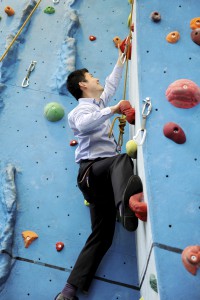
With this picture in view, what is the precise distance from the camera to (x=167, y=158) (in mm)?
1798

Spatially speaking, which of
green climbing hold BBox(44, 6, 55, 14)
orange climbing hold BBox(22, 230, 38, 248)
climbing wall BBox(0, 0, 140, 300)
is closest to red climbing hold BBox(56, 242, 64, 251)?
climbing wall BBox(0, 0, 140, 300)

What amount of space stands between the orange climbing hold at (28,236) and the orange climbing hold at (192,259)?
1.05 m

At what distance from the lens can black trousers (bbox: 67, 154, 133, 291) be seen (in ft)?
6.70

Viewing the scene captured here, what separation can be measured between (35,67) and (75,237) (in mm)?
1371

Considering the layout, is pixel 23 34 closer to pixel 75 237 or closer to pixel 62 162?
pixel 62 162

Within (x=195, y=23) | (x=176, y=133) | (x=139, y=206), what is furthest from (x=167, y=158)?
(x=195, y=23)

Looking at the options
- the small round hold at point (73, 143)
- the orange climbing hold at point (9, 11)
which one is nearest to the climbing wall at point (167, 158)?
the small round hold at point (73, 143)

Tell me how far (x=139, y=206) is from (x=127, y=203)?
3.8 inches

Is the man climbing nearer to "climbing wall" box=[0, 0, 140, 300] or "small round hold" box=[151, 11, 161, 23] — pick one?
"climbing wall" box=[0, 0, 140, 300]

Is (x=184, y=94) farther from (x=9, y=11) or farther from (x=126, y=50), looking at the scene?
(x=9, y=11)

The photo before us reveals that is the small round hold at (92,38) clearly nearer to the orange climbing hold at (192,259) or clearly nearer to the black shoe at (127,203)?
the black shoe at (127,203)

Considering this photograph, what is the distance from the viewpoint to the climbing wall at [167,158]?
1582mm

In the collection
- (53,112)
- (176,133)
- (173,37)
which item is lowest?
(53,112)

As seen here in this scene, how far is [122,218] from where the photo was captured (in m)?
1.83
